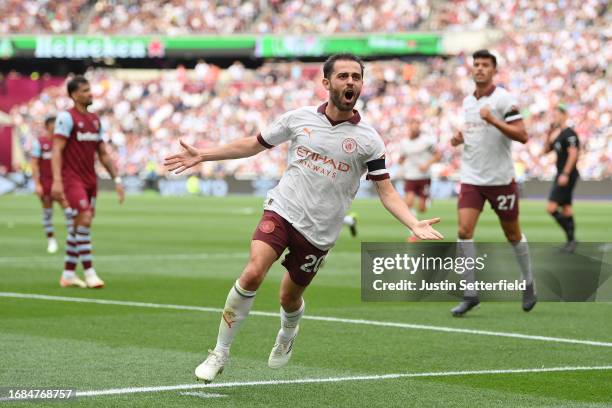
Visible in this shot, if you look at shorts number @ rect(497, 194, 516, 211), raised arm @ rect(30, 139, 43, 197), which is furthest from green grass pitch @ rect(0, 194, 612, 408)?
raised arm @ rect(30, 139, 43, 197)

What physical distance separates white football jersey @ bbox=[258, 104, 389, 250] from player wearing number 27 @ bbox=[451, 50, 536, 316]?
4.11 meters

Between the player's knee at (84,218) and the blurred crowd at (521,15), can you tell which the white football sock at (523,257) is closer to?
the player's knee at (84,218)

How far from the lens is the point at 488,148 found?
1232 cm

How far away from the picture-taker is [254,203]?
4453 centimetres

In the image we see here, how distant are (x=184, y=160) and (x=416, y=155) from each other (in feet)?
63.9

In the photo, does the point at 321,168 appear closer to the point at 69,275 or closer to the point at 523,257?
the point at 523,257

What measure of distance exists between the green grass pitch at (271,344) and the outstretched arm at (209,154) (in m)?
1.44

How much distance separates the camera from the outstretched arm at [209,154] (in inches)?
308

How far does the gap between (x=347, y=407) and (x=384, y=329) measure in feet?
12.9

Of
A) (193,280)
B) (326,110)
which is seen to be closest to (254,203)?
(193,280)

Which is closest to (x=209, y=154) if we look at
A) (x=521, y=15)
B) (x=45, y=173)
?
(x=45, y=173)

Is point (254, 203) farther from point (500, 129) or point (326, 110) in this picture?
point (326, 110)

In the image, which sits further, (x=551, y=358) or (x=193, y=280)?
(x=193, y=280)

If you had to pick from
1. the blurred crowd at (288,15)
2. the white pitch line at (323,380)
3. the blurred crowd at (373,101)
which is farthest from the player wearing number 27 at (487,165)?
the blurred crowd at (288,15)
